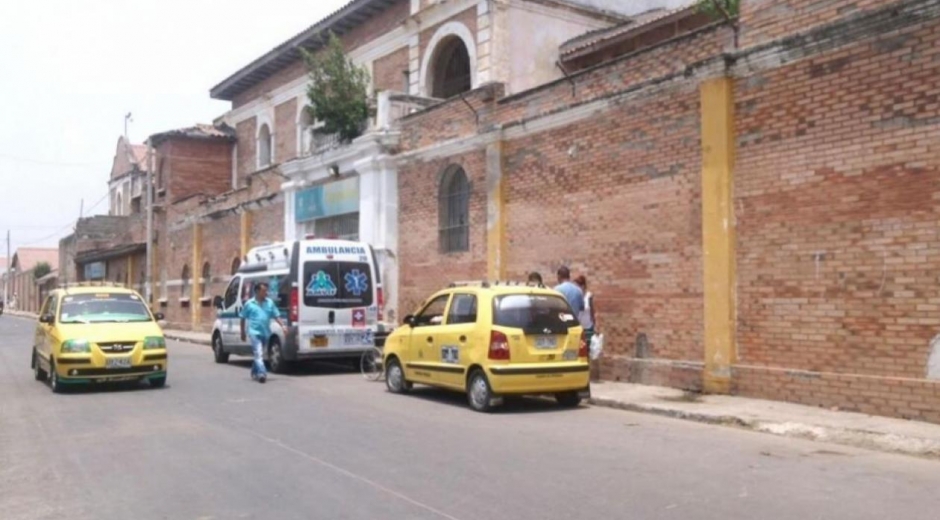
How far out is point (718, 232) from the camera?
40.4 ft

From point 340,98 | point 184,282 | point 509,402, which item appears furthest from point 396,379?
point 184,282

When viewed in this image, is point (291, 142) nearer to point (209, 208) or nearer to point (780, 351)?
point (209, 208)

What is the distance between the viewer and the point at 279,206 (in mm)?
27203

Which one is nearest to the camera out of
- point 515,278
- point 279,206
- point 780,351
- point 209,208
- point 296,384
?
point 780,351

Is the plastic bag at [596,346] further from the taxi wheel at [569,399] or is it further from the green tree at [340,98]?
the green tree at [340,98]

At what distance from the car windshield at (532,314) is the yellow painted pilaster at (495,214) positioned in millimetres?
5132

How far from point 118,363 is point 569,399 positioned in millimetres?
6785

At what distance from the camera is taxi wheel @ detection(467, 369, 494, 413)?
37.7 ft

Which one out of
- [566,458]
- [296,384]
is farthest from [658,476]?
[296,384]

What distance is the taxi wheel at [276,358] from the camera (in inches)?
675

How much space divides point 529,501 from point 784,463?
2.74m

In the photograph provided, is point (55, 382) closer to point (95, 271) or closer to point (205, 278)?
point (205, 278)

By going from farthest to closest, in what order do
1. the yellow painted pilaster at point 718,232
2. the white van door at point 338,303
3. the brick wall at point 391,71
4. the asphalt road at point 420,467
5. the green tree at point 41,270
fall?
1. the green tree at point 41,270
2. the brick wall at point 391,71
3. the white van door at point 338,303
4. the yellow painted pilaster at point 718,232
5. the asphalt road at point 420,467

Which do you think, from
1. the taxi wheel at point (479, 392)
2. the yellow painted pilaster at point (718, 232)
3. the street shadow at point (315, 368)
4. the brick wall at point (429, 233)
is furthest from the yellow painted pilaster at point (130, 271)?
the yellow painted pilaster at point (718, 232)
